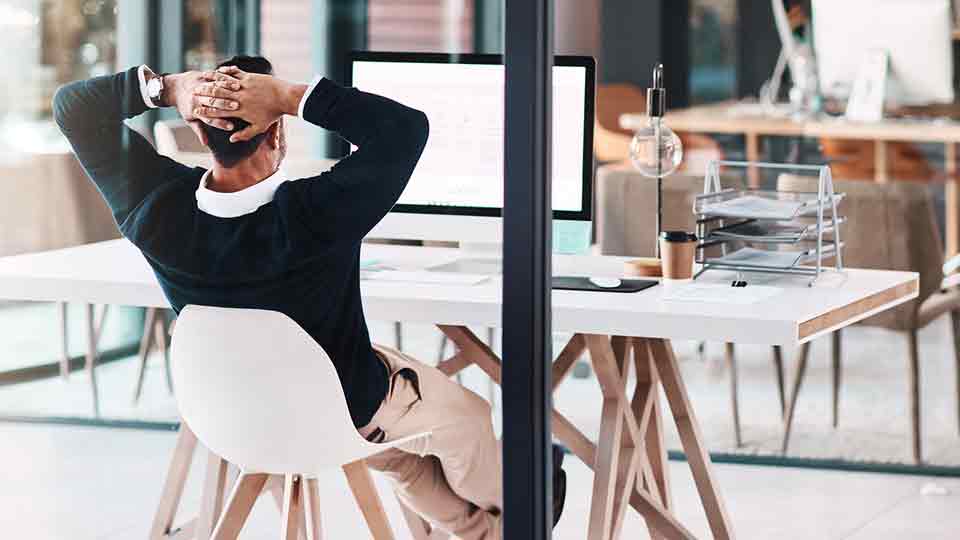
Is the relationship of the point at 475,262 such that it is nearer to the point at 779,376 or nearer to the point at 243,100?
the point at 243,100

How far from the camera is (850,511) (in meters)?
3.94

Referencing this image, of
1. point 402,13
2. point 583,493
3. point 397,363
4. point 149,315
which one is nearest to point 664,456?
point 583,493

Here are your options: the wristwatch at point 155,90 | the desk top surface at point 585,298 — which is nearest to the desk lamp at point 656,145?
the desk top surface at point 585,298

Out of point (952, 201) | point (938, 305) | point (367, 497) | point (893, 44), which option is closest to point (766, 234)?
point (367, 497)

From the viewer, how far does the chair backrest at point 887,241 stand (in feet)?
13.8

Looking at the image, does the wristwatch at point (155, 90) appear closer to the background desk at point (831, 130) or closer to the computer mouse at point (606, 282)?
the computer mouse at point (606, 282)

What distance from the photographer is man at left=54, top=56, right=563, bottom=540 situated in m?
2.62

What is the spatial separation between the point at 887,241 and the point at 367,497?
1.86m

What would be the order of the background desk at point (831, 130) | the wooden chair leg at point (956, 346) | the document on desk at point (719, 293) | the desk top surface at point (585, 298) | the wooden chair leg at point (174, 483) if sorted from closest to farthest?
the desk top surface at point (585, 298) < the document on desk at point (719, 293) < the wooden chair leg at point (174, 483) < the wooden chair leg at point (956, 346) < the background desk at point (831, 130)

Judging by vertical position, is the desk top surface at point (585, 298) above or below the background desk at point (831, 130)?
below

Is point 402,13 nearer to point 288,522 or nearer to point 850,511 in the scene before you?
point 850,511

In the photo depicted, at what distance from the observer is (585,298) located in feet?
9.69

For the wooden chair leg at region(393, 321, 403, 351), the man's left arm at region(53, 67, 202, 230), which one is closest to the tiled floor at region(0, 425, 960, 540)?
the wooden chair leg at region(393, 321, 403, 351)

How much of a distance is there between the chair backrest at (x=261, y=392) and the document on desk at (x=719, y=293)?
0.62 m
